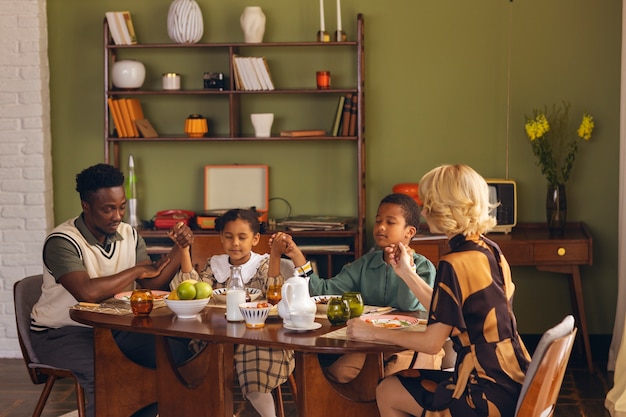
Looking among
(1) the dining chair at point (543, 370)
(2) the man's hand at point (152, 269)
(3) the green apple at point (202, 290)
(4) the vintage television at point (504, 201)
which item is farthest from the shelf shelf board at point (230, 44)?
(1) the dining chair at point (543, 370)

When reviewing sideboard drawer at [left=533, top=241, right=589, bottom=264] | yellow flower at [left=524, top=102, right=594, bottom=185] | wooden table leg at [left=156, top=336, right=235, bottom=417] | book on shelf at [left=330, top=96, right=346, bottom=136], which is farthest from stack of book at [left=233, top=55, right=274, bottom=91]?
wooden table leg at [left=156, top=336, right=235, bottom=417]

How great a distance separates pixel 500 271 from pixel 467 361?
0.93 feet

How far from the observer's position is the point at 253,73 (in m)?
5.03

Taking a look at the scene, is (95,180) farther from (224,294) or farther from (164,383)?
(164,383)

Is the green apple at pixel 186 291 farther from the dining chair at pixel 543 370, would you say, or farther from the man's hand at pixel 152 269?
the dining chair at pixel 543 370

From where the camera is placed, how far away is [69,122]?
5.43m

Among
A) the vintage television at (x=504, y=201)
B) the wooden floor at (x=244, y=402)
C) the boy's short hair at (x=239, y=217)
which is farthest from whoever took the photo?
the vintage television at (x=504, y=201)

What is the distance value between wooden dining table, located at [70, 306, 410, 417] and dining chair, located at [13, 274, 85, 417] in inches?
9.3

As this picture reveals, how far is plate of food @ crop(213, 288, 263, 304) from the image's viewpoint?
127 inches

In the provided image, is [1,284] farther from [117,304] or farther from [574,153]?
[574,153]

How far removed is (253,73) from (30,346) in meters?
2.11

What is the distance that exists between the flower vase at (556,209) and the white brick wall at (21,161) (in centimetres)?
284

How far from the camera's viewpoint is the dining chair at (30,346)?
3492 mm

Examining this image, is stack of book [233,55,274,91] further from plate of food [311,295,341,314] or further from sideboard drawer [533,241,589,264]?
plate of food [311,295,341,314]
